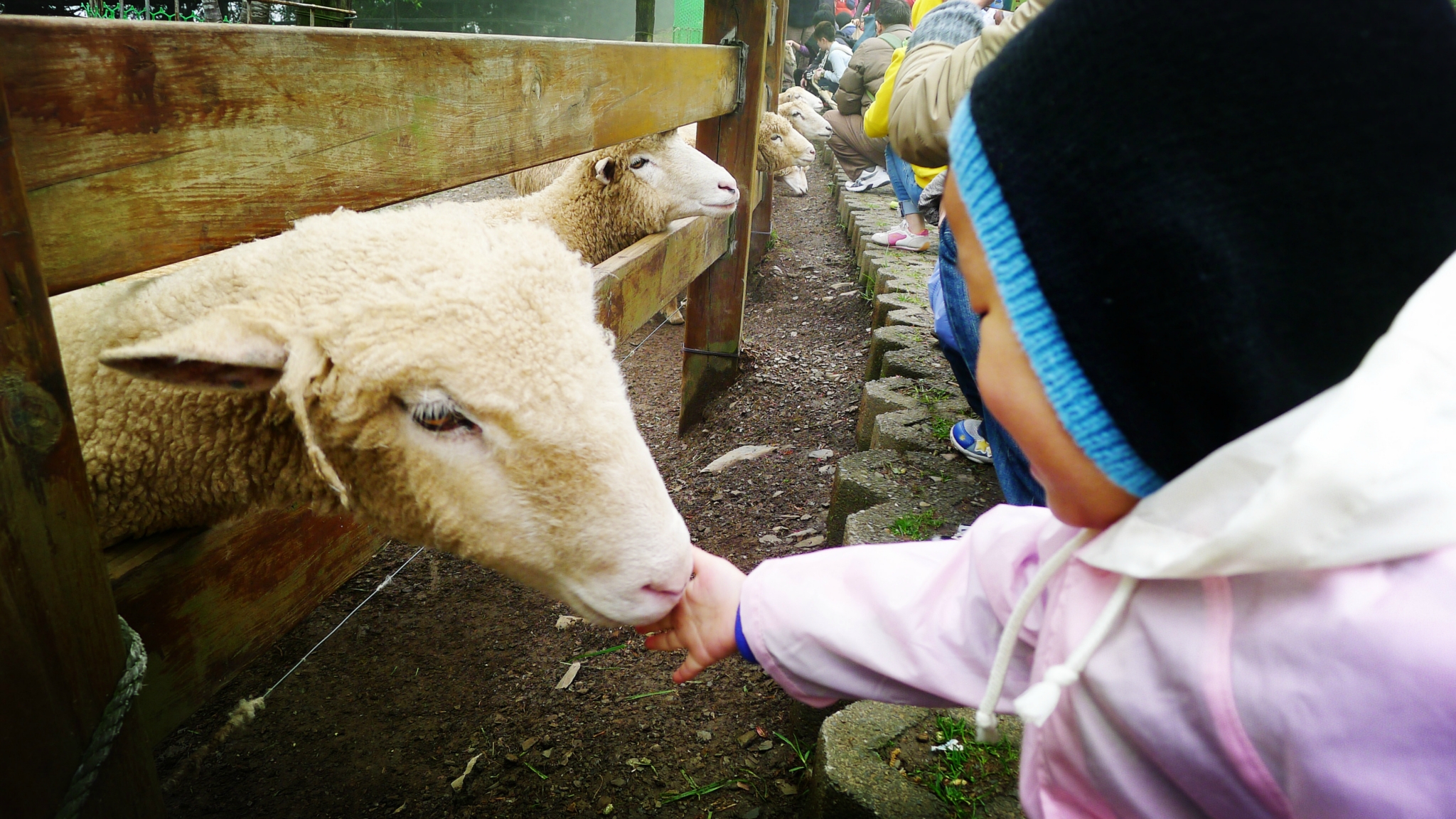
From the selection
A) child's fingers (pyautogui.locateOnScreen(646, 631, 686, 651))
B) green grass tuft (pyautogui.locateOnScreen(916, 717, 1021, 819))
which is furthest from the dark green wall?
green grass tuft (pyautogui.locateOnScreen(916, 717, 1021, 819))

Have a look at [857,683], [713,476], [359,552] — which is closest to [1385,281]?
[857,683]

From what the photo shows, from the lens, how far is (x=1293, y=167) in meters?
0.67

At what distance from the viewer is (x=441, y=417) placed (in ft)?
4.25

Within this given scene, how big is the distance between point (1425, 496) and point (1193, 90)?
40 cm

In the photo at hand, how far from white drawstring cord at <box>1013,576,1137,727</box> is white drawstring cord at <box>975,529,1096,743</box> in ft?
0.24

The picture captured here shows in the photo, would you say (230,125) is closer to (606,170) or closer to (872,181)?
(606,170)

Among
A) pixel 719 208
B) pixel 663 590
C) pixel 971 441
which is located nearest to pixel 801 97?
pixel 719 208

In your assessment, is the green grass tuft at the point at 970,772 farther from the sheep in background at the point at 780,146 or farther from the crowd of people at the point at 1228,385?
the sheep in background at the point at 780,146

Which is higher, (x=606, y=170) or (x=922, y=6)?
(x=922, y=6)

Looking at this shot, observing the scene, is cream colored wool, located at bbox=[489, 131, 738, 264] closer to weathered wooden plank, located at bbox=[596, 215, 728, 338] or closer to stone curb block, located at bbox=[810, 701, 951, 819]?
weathered wooden plank, located at bbox=[596, 215, 728, 338]

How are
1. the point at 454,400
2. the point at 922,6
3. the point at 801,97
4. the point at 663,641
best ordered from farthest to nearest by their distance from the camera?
the point at 801,97
the point at 922,6
the point at 663,641
the point at 454,400

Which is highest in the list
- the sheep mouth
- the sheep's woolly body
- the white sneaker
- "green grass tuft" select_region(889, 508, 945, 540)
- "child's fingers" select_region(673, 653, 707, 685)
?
the sheep mouth

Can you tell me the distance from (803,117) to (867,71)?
8.76 ft

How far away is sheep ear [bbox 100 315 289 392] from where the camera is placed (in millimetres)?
1119
